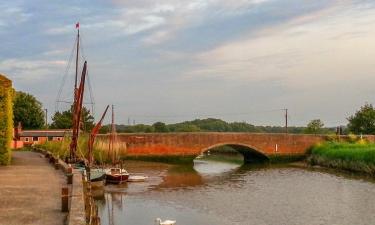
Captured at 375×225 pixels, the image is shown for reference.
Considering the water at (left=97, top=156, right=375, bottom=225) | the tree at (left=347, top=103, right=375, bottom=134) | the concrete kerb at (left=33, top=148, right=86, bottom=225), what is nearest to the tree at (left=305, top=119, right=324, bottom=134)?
the tree at (left=347, top=103, right=375, bottom=134)

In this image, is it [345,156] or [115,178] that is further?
[345,156]

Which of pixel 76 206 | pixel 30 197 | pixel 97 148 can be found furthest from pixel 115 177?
pixel 76 206

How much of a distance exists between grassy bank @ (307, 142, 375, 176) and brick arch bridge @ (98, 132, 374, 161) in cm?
255

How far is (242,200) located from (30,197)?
55.8 feet

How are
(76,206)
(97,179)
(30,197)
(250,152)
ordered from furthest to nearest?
(250,152), (97,179), (30,197), (76,206)

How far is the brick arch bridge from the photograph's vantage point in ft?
201

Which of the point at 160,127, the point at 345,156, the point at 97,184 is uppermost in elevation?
the point at 160,127

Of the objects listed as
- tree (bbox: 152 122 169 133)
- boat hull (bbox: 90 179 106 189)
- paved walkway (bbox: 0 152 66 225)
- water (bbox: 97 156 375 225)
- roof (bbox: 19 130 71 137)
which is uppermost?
tree (bbox: 152 122 169 133)

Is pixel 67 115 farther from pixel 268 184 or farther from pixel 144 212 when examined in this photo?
pixel 144 212

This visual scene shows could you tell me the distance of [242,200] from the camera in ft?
108

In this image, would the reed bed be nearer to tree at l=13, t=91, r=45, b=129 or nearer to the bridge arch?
the bridge arch

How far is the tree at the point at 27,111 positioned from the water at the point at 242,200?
4735 cm

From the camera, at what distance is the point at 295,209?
1172 inches

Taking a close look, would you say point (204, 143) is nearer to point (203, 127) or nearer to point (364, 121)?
point (364, 121)
